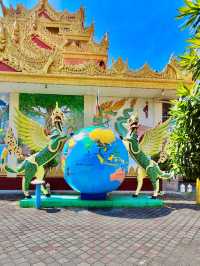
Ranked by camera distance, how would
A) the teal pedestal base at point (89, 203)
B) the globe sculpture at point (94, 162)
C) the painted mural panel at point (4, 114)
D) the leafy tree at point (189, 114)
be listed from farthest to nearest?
the painted mural panel at point (4, 114)
the teal pedestal base at point (89, 203)
the globe sculpture at point (94, 162)
the leafy tree at point (189, 114)

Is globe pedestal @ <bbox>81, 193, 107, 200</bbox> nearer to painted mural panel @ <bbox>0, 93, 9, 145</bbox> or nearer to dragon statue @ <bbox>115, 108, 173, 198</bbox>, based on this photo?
dragon statue @ <bbox>115, 108, 173, 198</bbox>

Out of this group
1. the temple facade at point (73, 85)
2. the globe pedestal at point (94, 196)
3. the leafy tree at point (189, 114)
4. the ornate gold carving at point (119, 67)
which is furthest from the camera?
the ornate gold carving at point (119, 67)

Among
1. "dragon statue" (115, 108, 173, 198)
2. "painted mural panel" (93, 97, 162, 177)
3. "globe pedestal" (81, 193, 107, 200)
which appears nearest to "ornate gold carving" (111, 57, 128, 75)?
"painted mural panel" (93, 97, 162, 177)

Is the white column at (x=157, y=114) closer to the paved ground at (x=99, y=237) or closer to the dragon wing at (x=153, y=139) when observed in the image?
the dragon wing at (x=153, y=139)

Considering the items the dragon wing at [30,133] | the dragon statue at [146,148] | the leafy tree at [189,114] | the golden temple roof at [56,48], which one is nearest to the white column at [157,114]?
the golden temple roof at [56,48]

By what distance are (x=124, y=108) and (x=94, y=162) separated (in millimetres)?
5537

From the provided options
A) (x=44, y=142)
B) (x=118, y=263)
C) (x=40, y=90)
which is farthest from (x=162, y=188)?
(x=118, y=263)

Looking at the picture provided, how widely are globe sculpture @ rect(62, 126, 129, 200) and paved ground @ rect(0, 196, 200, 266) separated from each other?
83 centimetres

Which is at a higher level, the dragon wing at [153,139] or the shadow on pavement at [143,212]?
the dragon wing at [153,139]

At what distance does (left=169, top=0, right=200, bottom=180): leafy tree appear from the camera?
12.9 feet

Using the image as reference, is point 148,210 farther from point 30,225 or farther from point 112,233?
point 30,225

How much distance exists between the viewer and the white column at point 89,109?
1273cm

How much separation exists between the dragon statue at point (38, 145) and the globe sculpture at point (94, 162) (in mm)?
446

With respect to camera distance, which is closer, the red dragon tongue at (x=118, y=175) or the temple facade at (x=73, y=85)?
the red dragon tongue at (x=118, y=175)
